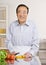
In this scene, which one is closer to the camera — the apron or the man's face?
the apron

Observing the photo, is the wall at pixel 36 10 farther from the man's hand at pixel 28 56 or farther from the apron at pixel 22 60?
the man's hand at pixel 28 56

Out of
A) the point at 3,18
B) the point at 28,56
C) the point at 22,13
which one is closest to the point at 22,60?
the point at 28,56

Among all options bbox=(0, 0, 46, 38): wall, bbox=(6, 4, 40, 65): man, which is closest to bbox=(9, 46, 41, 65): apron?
bbox=(6, 4, 40, 65): man

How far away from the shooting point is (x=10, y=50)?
8.32 feet

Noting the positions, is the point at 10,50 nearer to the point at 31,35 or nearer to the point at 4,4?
the point at 31,35

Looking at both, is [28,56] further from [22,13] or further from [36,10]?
[36,10]

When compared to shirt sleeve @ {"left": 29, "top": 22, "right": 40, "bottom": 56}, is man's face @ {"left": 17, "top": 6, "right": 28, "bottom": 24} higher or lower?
higher

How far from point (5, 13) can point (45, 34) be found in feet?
3.97

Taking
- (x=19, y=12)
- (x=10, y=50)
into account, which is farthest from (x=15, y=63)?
(x=19, y=12)

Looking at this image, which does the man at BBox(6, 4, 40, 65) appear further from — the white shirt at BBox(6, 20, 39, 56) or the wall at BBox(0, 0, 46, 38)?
the wall at BBox(0, 0, 46, 38)

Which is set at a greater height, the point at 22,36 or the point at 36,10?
the point at 36,10

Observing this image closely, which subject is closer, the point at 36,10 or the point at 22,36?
the point at 22,36

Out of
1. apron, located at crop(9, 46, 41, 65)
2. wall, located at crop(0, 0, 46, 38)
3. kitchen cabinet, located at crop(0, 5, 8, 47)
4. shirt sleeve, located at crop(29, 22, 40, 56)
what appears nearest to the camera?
apron, located at crop(9, 46, 41, 65)

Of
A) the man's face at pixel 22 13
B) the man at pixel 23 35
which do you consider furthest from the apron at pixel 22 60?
the man's face at pixel 22 13
